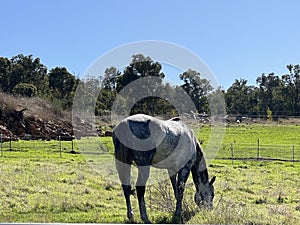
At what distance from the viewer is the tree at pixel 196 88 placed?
457 inches

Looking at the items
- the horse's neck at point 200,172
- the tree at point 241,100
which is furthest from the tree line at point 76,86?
the horse's neck at point 200,172

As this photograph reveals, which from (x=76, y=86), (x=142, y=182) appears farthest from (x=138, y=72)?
(x=76, y=86)

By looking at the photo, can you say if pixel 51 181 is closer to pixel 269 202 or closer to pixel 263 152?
pixel 269 202

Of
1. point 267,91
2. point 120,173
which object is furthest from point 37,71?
point 120,173

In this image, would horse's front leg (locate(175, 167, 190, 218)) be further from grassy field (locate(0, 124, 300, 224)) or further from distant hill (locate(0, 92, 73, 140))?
distant hill (locate(0, 92, 73, 140))

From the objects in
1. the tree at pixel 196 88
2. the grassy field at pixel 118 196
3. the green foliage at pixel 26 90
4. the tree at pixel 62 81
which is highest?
the tree at pixel 62 81

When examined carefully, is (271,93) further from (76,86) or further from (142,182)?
(142,182)

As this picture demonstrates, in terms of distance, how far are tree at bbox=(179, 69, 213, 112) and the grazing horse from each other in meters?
3.32

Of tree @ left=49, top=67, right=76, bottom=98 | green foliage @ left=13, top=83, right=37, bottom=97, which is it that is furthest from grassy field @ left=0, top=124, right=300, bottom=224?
tree @ left=49, top=67, right=76, bottom=98

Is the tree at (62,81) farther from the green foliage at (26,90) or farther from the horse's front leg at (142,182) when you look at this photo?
the horse's front leg at (142,182)

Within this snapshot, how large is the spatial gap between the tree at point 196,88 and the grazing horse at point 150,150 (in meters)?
3.32

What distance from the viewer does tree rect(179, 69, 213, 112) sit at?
11602mm

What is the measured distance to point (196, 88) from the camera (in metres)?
13.5

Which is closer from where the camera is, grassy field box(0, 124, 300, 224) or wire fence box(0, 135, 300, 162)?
grassy field box(0, 124, 300, 224)
